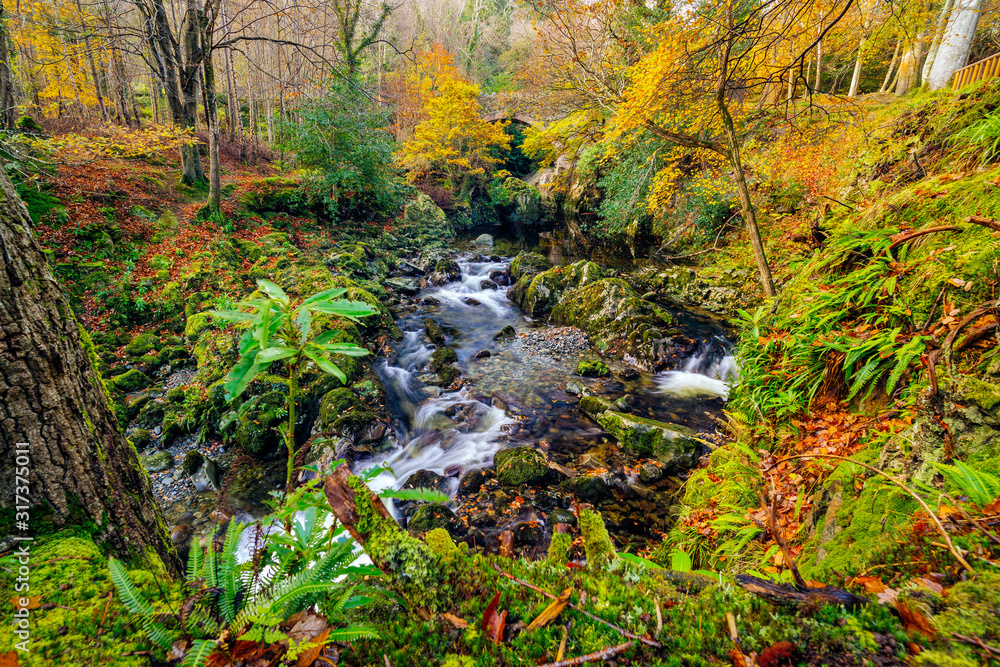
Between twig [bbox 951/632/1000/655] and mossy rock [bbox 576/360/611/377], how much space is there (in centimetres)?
727

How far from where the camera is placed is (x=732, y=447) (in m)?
3.83

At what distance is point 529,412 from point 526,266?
8971 millimetres

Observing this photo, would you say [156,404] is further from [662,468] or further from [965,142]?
[965,142]

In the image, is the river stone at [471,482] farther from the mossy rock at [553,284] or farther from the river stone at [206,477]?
the mossy rock at [553,284]

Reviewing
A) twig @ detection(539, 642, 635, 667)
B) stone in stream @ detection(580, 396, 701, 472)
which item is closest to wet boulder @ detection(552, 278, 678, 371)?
stone in stream @ detection(580, 396, 701, 472)

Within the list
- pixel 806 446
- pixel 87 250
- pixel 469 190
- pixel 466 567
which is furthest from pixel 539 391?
pixel 469 190

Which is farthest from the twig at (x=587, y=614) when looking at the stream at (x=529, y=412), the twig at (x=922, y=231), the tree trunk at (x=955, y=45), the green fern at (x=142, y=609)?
the tree trunk at (x=955, y=45)

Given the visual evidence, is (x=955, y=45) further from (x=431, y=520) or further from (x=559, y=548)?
(x=431, y=520)

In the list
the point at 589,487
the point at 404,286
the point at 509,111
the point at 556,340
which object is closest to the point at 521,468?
the point at 589,487

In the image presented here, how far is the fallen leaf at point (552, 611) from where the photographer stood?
107 cm

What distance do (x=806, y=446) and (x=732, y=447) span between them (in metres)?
0.82

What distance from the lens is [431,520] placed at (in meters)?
4.50

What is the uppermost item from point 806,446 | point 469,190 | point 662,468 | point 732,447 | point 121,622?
point 469,190

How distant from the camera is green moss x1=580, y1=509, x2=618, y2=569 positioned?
4.56 feet
